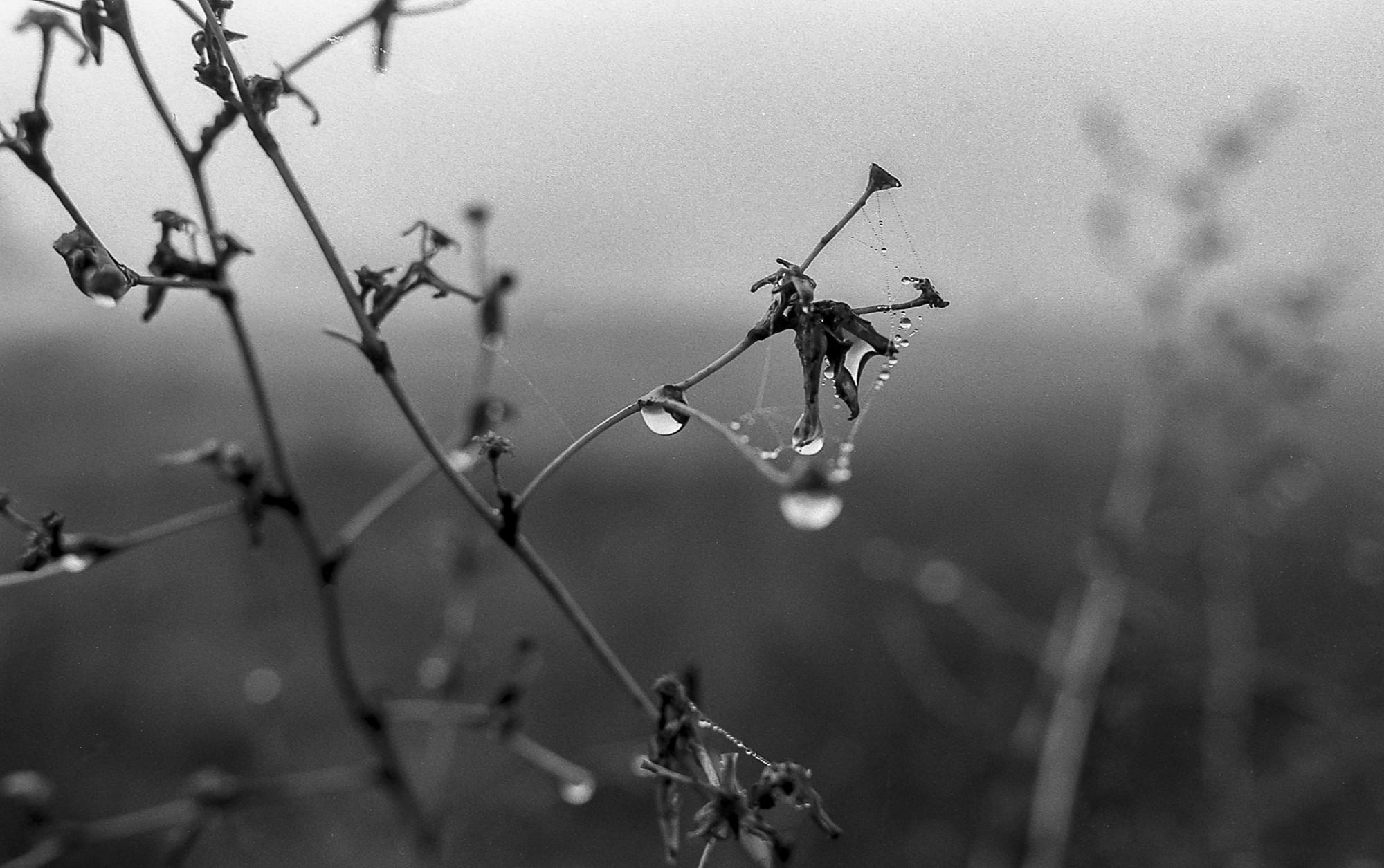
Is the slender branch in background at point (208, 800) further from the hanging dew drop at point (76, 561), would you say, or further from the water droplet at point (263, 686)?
the water droplet at point (263, 686)

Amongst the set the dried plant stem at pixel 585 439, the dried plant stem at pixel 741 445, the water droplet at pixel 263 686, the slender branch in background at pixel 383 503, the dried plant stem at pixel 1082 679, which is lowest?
the dried plant stem at pixel 741 445

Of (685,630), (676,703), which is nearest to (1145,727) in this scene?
(685,630)

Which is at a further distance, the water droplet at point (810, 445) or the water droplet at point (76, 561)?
the water droplet at point (76, 561)

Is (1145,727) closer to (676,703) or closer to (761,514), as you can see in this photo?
Answer: (761,514)

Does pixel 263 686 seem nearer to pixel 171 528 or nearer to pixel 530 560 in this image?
pixel 171 528

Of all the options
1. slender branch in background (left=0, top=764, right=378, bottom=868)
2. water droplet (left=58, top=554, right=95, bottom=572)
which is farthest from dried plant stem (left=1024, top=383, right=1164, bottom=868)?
water droplet (left=58, top=554, right=95, bottom=572)

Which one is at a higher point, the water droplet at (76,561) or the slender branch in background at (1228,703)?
the slender branch in background at (1228,703)

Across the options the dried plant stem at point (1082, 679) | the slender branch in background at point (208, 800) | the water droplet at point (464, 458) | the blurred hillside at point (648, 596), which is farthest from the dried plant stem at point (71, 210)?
the dried plant stem at point (1082, 679)
